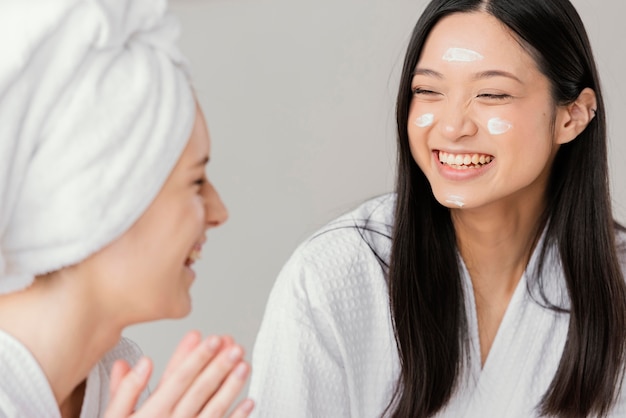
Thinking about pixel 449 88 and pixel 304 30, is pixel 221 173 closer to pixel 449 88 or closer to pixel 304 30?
pixel 304 30

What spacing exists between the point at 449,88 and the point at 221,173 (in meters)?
1.42

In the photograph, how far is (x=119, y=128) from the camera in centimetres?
102

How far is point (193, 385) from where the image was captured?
3.50 ft

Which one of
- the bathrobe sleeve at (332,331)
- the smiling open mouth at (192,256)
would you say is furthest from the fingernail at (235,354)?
the bathrobe sleeve at (332,331)

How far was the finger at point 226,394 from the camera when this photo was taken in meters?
1.07

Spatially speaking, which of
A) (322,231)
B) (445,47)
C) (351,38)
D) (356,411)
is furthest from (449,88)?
(351,38)

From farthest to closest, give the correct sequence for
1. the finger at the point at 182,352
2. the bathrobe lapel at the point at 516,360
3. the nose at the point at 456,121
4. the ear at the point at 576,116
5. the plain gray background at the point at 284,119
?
1. the plain gray background at the point at 284,119
2. the bathrobe lapel at the point at 516,360
3. the ear at the point at 576,116
4. the nose at the point at 456,121
5. the finger at the point at 182,352

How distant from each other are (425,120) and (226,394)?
0.80 m

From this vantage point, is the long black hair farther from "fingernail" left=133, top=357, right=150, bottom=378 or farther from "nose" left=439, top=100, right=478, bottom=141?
"fingernail" left=133, top=357, right=150, bottom=378

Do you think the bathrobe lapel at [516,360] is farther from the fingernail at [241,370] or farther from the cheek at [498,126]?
the fingernail at [241,370]

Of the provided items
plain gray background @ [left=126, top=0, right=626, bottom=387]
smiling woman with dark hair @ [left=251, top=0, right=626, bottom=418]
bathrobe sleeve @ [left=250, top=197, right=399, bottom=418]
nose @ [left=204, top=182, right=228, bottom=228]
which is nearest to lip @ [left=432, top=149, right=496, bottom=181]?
smiling woman with dark hair @ [left=251, top=0, right=626, bottom=418]

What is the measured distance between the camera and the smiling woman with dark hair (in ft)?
5.63

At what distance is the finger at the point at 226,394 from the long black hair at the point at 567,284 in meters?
0.80

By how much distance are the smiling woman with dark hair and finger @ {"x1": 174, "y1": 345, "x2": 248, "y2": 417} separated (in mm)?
693
